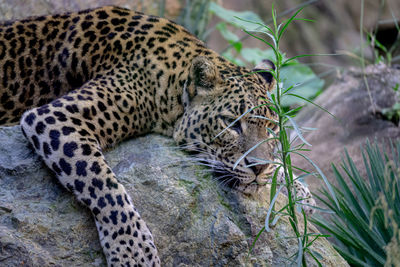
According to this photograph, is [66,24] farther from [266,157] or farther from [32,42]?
[266,157]

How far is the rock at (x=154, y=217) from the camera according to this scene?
438cm

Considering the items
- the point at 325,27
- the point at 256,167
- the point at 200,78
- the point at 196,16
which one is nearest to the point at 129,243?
the point at 256,167

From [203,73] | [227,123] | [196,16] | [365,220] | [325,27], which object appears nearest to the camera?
[227,123]

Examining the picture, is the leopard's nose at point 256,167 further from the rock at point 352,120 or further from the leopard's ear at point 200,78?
the rock at point 352,120

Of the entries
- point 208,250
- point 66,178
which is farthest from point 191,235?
point 66,178

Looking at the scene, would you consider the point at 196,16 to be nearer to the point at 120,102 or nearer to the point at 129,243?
the point at 120,102

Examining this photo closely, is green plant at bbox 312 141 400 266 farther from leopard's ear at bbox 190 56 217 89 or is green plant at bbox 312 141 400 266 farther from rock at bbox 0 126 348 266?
leopard's ear at bbox 190 56 217 89

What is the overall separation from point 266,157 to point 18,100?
325 centimetres

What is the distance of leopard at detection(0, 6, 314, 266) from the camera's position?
4559mm

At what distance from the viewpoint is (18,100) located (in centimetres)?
636

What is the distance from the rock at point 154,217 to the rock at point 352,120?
3174 millimetres

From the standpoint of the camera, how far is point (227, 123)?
527 cm

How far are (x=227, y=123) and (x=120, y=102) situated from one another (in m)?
1.18

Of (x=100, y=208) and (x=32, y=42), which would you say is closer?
(x=100, y=208)
